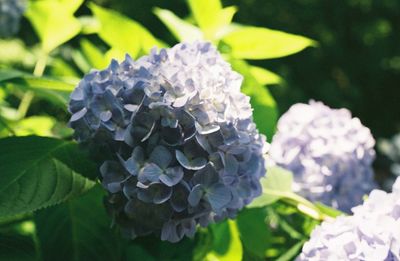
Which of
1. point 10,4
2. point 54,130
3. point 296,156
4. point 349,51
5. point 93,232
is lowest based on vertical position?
point 349,51

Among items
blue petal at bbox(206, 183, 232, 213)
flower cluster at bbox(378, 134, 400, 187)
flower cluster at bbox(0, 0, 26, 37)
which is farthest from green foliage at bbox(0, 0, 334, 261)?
flower cluster at bbox(378, 134, 400, 187)

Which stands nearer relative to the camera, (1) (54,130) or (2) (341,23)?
(1) (54,130)

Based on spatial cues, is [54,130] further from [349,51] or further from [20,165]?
[349,51]

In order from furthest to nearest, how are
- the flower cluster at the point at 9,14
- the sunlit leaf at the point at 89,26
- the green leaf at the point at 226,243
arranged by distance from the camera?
the flower cluster at the point at 9,14 < the sunlit leaf at the point at 89,26 < the green leaf at the point at 226,243

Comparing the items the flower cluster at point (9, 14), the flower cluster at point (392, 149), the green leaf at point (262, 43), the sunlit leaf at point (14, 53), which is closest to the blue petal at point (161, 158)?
the green leaf at point (262, 43)

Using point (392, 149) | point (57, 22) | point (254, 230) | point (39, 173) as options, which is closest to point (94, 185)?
point (39, 173)

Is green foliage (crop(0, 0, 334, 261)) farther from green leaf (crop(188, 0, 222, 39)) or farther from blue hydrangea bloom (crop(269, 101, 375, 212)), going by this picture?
blue hydrangea bloom (crop(269, 101, 375, 212))

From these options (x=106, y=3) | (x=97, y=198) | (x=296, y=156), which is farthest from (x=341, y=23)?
(x=97, y=198)

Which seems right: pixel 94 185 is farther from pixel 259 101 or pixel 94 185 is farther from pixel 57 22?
pixel 57 22

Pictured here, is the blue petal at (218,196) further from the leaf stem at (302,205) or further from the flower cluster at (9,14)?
the flower cluster at (9,14)
